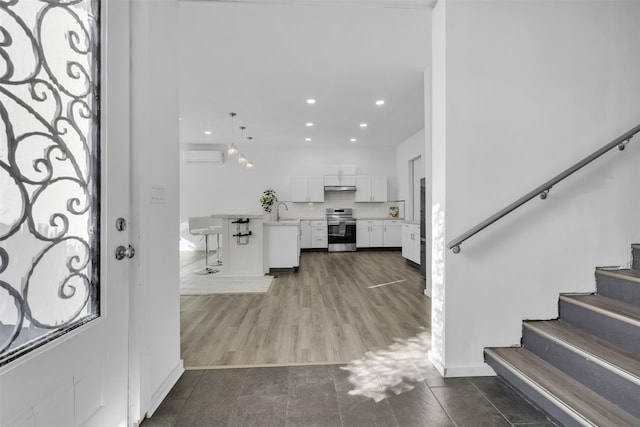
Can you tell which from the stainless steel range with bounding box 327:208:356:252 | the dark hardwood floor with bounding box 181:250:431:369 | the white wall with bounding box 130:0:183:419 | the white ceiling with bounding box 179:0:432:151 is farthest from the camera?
the stainless steel range with bounding box 327:208:356:252

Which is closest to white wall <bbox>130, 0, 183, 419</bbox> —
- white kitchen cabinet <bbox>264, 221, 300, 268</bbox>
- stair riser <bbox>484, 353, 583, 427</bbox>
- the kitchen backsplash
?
stair riser <bbox>484, 353, 583, 427</bbox>

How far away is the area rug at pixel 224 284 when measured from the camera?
3711mm

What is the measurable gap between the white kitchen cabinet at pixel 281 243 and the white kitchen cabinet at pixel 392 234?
324cm

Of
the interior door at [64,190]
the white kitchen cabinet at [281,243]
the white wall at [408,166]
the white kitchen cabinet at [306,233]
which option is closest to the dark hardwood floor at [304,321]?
the white kitchen cabinet at [281,243]

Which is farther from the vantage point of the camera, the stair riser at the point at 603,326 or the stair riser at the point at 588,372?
the stair riser at the point at 603,326

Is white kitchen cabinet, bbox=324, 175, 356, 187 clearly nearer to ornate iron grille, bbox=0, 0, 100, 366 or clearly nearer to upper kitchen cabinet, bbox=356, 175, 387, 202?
upper kitchen cabinet, bbox=356, 175, 387, 202

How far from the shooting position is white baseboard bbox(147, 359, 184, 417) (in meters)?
1.48

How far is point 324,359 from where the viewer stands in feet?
6.57

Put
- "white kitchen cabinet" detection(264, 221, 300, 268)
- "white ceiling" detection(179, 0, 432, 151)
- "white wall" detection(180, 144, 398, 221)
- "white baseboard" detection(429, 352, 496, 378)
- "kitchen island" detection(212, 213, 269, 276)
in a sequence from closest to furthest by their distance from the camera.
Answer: "white baseboard" detection(429, 352, 496, 378) < "white ceiling" detection(179, 0, 432, 151) < "kitchen island" detection(212, 213, 269, 276) < "white kitchen cabinet" detection(264, 221, 300, 268) < "white wall" detection(180, 144, 398, 221)

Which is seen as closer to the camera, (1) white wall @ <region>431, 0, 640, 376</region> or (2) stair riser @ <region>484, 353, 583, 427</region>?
(2) stair riser @ <region>484, 353, 583, 427</region>

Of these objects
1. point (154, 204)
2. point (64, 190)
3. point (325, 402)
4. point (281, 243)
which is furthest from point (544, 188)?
point (281, 243)

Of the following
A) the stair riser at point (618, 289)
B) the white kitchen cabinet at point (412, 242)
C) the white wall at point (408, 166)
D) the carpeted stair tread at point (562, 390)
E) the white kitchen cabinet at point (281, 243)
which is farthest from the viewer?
the white wall at point (408, 166)

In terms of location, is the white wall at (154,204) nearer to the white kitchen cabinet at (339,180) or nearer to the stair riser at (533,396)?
the stair riser at (533,396)

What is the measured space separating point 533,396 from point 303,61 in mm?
3467
